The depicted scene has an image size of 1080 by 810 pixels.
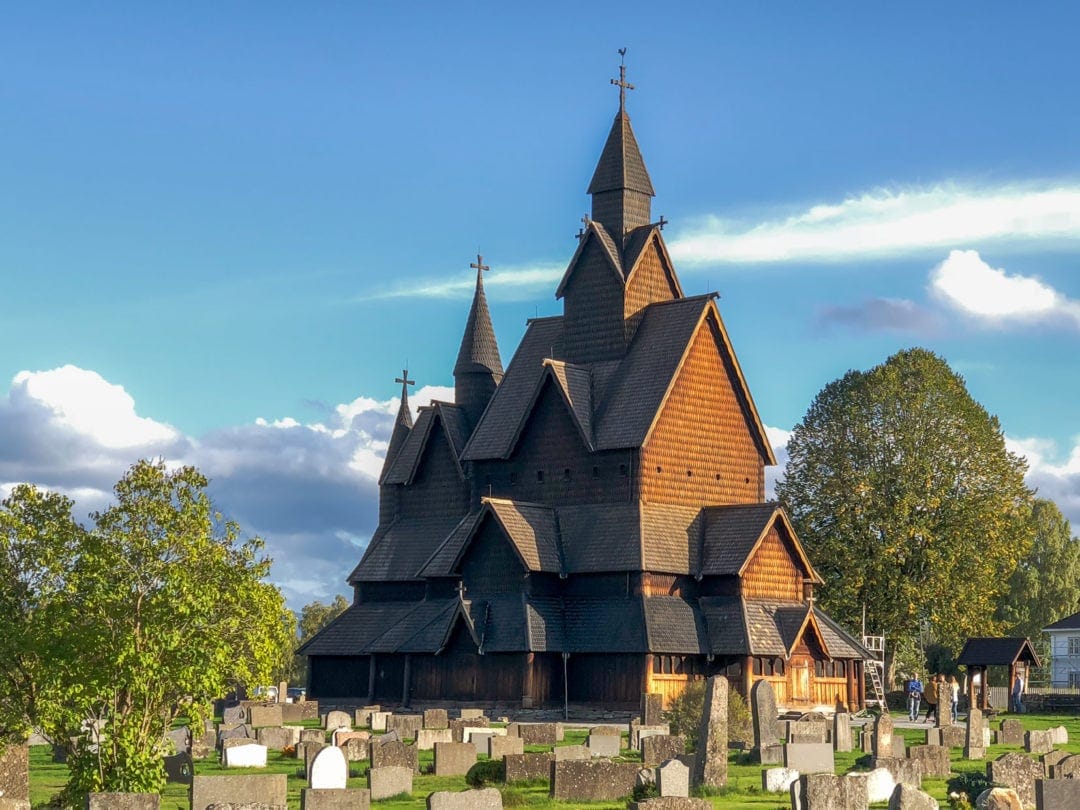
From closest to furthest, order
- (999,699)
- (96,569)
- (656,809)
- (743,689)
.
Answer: (656,809), (96,569), (743,689), (999,699)

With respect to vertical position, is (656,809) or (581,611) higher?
(581,611)

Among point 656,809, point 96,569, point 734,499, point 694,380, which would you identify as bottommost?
point 656,809

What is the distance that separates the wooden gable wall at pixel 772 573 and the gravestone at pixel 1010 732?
58.0 feet

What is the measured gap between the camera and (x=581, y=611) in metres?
60.7

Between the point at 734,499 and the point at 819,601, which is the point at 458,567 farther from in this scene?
the point at 819,601

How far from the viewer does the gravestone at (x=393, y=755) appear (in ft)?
109

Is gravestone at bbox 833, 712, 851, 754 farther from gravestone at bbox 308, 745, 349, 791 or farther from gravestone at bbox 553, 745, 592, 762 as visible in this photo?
gravestone at bbox 308, 745, 349, 791

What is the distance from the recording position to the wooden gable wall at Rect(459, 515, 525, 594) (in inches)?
2410

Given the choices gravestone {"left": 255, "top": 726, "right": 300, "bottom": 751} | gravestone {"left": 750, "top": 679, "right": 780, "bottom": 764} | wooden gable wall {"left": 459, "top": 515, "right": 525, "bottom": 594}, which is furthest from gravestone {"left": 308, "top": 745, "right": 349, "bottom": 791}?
wooden gable wall {"left": 459, "top": 515, "right": 525, "bottom": 594}

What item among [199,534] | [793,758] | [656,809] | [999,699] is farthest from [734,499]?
[656,809]

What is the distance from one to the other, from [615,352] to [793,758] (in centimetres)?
3442

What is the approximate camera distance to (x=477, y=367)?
74188mm

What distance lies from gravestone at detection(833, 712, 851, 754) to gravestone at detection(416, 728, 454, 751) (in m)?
9.25

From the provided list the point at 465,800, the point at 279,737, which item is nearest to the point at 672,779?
the point at 465,800
